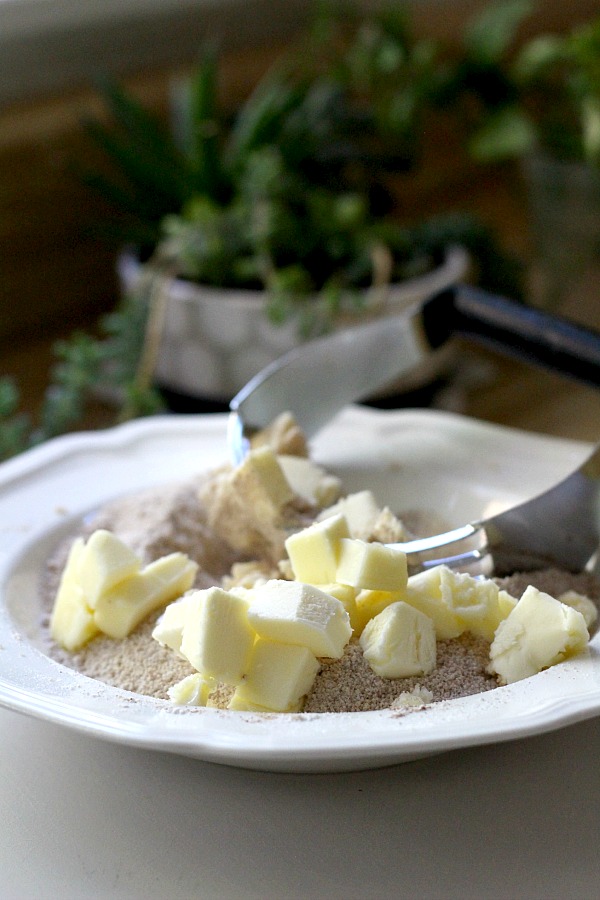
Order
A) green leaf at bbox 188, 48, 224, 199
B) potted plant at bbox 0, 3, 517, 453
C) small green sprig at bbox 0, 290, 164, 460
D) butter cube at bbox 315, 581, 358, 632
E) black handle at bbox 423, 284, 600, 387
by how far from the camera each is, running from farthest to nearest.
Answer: green leaf at bbox 188, 48, 224, 199, potted plant at bbox 0, 3, 517, 453, small green sprig at bbox 0, 290, 164, 460, black handle at bbox 423, 284, 600, 387, butter cube at bbox 315, 581, 358, 632

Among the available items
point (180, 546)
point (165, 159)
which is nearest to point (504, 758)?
point (180, 546)

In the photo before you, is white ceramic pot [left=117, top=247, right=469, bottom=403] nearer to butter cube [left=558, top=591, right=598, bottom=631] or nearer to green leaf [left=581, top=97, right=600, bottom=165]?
green leaf [left=581, top=97, right=600, bottom=165]

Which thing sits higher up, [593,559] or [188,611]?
[188,611]

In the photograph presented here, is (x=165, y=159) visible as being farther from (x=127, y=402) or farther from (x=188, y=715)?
(x=188, y=715)

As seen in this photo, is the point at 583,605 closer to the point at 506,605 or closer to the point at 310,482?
the point at 506,605

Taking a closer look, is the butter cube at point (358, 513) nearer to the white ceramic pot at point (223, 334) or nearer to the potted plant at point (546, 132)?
the white ceramic pot at point (223, 334)

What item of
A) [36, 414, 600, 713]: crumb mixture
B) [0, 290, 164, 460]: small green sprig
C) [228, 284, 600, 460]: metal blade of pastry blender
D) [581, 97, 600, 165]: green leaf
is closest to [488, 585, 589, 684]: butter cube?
[36, 414, 600, 713]: crumb mixture

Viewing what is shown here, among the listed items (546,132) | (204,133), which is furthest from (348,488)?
(546,132)
